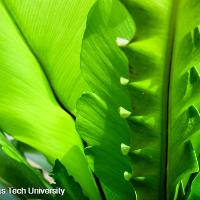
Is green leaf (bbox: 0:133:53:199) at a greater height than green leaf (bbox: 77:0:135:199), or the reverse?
green leaf (bbox: 77:0:135:199)

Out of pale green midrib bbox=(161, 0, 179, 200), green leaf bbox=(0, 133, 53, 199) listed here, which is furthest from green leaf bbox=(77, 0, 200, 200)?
green leaf bbox=(0, 133, 53, 199)

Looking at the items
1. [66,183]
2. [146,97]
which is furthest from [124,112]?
[66,183]

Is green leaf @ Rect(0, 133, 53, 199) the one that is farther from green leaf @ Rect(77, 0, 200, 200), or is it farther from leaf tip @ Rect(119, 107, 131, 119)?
leaf tip @ Rect(119, 107, 131, 119)

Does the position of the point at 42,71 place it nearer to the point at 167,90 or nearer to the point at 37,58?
the point at 37,58

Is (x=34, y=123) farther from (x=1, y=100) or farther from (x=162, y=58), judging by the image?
(x=162, y=58)

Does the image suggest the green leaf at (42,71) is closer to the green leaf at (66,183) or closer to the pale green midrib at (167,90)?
the green leaf at (66,183)

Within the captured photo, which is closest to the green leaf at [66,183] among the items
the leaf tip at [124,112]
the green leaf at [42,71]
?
the green leaf at [42,71]
